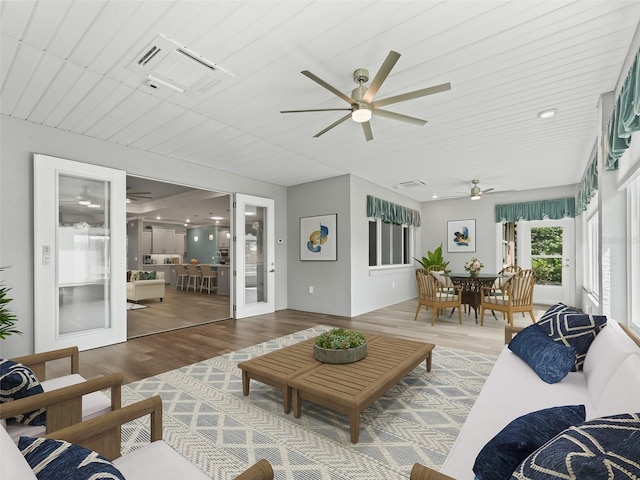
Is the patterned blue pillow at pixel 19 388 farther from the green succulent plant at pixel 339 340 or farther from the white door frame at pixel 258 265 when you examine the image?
the white door frame at pixel 258 265

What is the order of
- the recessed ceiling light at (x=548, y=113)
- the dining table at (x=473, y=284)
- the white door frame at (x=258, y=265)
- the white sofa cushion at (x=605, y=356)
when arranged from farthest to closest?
the white door frame at (x=258, y=265)
the dining table at (x=473, y=284)
the recessed ceiling light at (x=548, y=113)
the white sofa cushion at (x=605, y=356)

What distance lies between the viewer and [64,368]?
3.24 m

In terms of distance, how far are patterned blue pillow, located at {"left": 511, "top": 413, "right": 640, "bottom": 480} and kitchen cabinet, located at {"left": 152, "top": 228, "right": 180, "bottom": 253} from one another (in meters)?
13.3

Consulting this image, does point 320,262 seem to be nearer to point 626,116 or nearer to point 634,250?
point 634,250

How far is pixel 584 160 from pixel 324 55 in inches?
189

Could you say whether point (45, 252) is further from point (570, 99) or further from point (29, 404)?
point (570, 99)

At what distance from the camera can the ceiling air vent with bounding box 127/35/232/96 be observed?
87.5 inches

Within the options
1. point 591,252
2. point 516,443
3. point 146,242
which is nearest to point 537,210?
point 591,252

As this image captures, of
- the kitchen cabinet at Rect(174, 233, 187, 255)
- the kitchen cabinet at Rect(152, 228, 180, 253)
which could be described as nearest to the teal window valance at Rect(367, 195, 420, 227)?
the kitchen cabinet at Rect(152, 228, 180, 253)

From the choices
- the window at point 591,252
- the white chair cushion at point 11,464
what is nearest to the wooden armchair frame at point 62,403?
the white chair cushion at point 11,464

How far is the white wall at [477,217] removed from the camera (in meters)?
7.07

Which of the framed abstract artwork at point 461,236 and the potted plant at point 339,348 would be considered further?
the framed abstract artwork at point 461,236

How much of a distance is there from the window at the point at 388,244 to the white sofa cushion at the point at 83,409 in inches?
210

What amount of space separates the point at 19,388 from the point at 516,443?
2.01 metres
